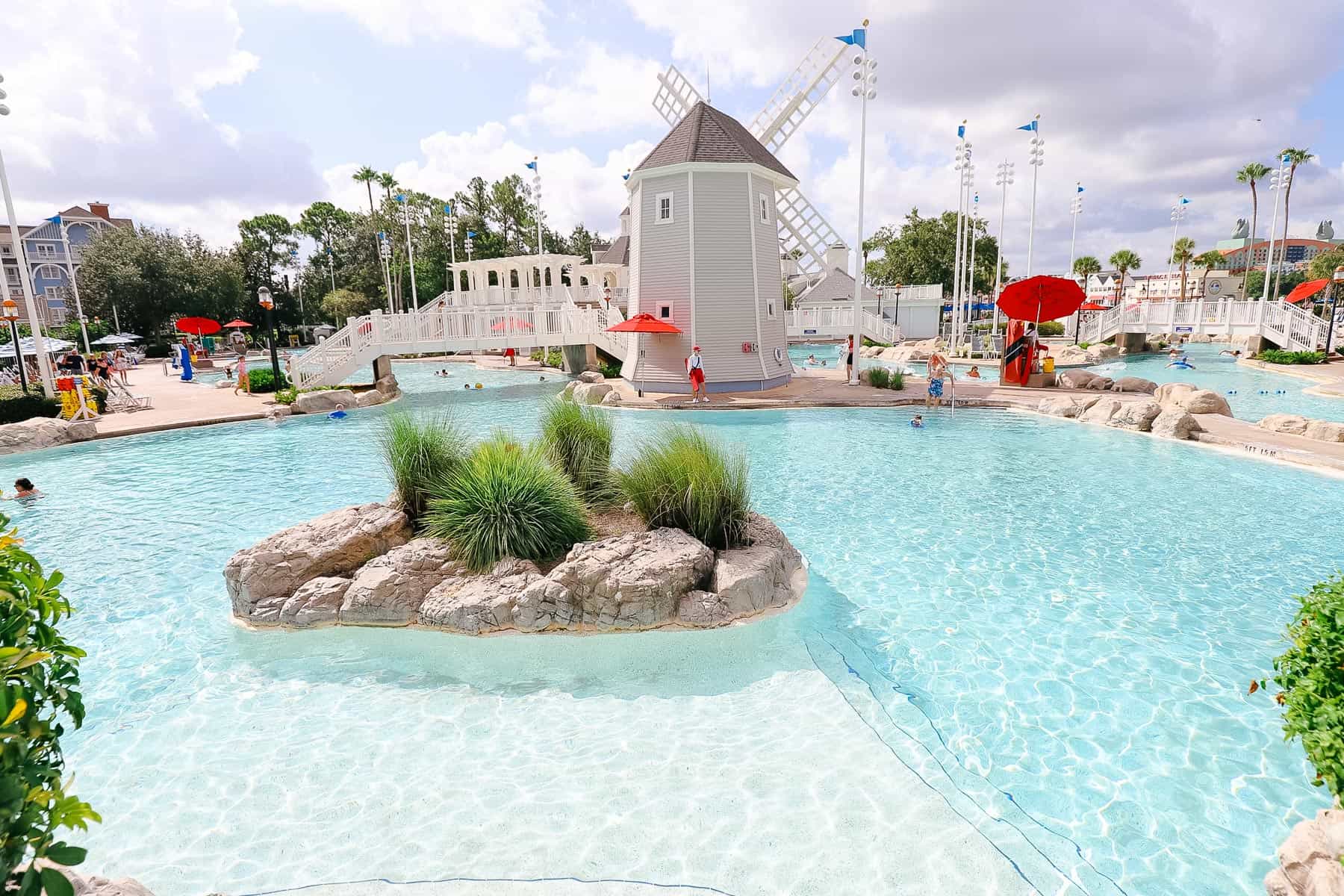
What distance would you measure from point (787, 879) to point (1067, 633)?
14.6 feet

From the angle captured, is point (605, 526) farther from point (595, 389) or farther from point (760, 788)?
point (595, 389)

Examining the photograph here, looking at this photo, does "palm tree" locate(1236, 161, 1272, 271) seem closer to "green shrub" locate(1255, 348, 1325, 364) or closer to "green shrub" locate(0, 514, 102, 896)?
"green shrub" locate(1255, 348, 1325, 364)

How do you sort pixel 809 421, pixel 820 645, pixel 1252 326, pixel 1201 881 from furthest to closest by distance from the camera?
pixel 1252 326 < pixel 809 421 < pixel 820 645 < pixel 1201 881

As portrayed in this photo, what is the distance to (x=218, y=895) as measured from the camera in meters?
3.37

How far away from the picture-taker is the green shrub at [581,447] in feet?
30.4

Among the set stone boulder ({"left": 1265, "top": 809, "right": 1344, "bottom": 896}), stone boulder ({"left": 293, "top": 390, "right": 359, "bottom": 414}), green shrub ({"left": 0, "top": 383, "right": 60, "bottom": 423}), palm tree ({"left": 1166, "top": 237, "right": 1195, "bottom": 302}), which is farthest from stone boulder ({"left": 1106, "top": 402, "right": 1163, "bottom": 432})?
palm tree ({"left": 1166, "top": 237, "right": 1195, "bottom": 302})

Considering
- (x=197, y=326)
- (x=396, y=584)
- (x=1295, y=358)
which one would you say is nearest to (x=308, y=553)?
(x=396, y=584)

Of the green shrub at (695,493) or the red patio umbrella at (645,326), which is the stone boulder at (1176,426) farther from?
the red patio umbrella at (645,326)

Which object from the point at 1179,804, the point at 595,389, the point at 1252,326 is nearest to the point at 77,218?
the point at 595,389

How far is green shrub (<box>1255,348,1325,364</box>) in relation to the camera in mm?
29000

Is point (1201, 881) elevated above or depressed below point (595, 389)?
below

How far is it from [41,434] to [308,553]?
49.1 feet

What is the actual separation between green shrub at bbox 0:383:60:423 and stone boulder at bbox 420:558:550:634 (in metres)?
19.1

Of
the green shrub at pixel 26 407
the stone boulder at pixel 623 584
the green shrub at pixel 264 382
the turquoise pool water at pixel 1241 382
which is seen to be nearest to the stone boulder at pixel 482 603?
the stone boulder at pixel 623 584
